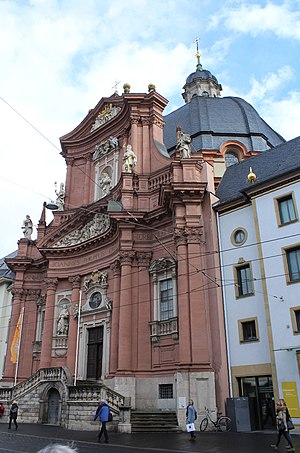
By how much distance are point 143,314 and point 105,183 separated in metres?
11.2

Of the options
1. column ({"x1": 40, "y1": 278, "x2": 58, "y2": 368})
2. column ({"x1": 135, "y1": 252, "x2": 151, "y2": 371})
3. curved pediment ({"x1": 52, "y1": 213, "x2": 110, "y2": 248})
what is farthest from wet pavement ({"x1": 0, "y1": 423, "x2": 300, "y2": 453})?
curved pediment ({"x1": 52, "y1": 213, "x2": 110, "y2": 248})

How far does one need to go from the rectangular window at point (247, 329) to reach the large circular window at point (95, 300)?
1011 cm

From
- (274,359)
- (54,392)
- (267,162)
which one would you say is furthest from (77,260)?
(274,359)

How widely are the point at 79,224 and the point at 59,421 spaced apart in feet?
43.1

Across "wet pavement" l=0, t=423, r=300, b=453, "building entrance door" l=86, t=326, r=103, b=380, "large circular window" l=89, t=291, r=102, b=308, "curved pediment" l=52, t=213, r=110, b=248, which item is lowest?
"wet pavement" l=0, t=423, r=300, b=453

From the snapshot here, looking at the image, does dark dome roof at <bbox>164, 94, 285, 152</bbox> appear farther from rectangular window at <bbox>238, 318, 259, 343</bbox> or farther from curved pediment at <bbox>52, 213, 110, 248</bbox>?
rectangular window at <bbox>238, 318, 259, 343</bbox>

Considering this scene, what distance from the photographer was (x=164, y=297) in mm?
23172

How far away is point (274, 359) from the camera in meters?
17.6

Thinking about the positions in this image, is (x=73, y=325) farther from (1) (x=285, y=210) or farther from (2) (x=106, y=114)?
(2) (x=106, y=114)

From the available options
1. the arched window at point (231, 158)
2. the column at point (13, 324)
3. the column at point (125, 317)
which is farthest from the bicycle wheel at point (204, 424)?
the arched window at point (231, 158)

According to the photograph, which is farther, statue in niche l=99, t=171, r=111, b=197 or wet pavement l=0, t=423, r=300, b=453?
statue in niche l=99, t=171, r=111, b=197

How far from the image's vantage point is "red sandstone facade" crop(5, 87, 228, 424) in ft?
67.9

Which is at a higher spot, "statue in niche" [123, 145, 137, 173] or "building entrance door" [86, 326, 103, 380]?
"statue in niche" [123, 145, 137, 173]

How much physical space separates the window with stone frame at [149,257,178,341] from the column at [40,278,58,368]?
8.79 metres
